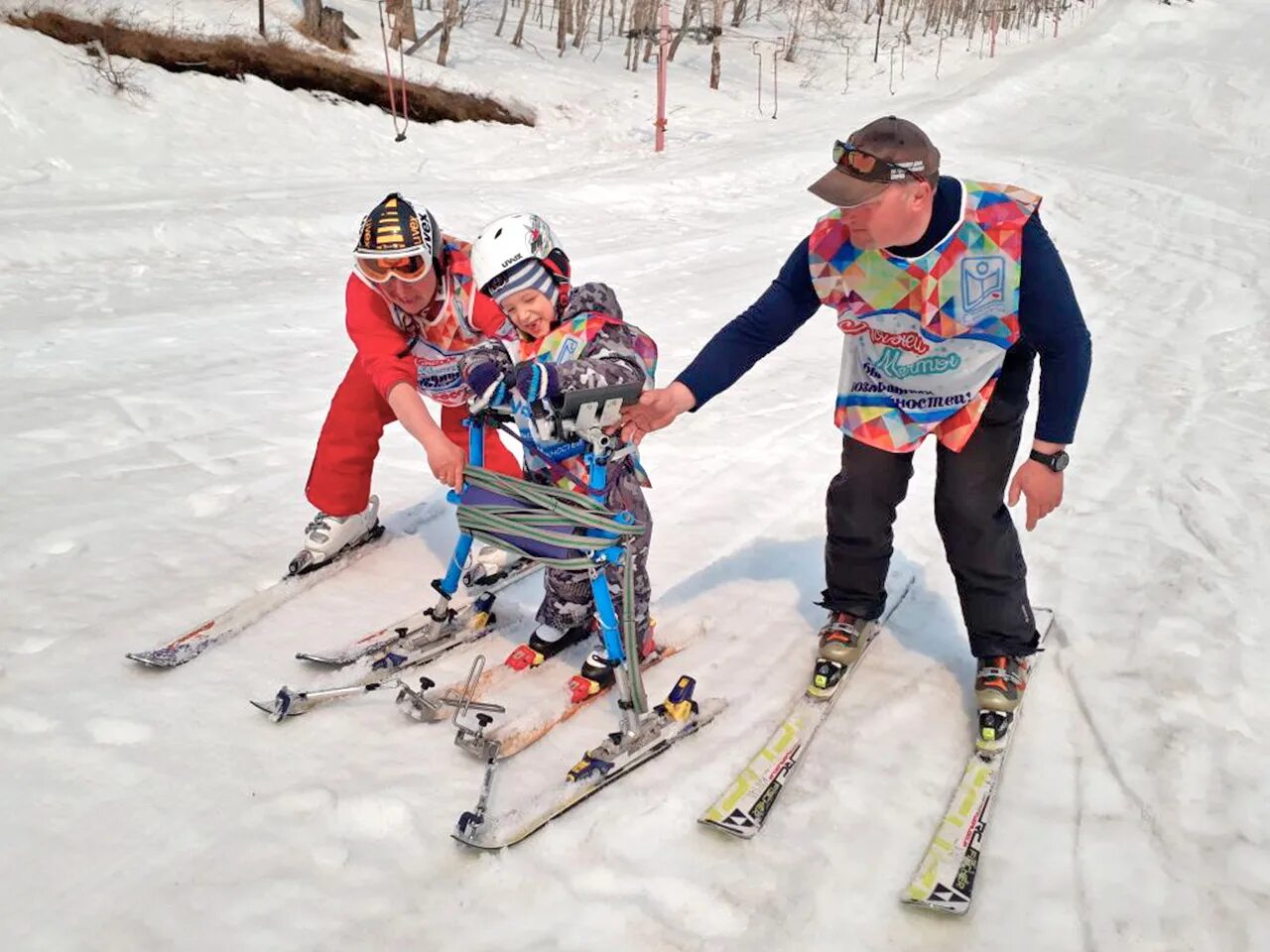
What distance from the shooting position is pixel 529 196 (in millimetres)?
13820

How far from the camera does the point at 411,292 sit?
3672 mm

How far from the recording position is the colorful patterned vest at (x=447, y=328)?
12.5 feet

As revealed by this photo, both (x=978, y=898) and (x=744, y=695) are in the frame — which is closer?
(x=978, y=898)

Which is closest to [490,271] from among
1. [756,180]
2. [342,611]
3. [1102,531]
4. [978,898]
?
[342,611]

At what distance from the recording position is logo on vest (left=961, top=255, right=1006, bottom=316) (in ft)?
9.35

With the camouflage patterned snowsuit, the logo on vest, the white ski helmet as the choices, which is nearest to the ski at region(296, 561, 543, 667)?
the camouflage patterned snowsuit

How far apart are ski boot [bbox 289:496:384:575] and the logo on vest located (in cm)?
286

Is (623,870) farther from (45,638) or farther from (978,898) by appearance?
(45,638)

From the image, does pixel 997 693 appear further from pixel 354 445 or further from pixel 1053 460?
pixel 354 445

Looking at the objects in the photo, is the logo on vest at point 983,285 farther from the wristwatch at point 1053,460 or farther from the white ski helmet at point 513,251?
the white ski helmet at point 513,251

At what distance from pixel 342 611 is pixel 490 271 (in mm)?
1731

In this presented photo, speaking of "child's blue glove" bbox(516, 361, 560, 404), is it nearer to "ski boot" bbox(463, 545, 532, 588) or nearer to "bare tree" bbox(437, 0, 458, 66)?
"ski boot" bbox(463, 545, 532, 588)

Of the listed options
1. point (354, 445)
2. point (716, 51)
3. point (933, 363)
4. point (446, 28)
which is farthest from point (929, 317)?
point (716, 51)

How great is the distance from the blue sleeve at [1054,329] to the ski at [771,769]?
47.7 inches
